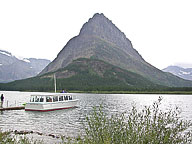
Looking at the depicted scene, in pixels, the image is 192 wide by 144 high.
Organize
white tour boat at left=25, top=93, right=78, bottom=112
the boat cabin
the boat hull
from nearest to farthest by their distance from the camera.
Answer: the boat hull → white tour boat at left=25, top=93, right=78, bottom=112 → the boat cabin

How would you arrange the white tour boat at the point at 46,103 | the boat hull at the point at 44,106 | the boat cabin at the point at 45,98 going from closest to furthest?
1. the boat hull at the point at 44,106
2. the white tour boat at the point at 46,103
3. the boat cabin at the point at 45,98

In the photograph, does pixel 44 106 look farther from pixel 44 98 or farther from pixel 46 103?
pixel 44 98

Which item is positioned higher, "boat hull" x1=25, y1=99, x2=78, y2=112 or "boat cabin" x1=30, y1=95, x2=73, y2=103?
"boat cabin" x1=30, y1=95, x2=73, y2=103

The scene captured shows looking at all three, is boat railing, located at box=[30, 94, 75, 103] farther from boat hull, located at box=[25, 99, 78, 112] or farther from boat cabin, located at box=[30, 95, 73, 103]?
boat hull, located at box=[25, 99, 78, 112]

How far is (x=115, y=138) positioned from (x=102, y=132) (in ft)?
2.36

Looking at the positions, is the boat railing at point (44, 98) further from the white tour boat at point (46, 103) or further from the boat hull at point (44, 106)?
the boat hull at point (44, 106)

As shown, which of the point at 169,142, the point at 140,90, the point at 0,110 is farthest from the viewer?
the point at 140,90

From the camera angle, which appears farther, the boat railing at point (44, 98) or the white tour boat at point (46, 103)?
the boat railing at point (44, 98)

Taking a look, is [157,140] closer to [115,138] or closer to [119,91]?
[115,138]

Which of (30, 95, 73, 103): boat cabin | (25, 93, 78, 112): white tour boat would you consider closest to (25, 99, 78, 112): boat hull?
(25, 93, 78, 112): white tour boat

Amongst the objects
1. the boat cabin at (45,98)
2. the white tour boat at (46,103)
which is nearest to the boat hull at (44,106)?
the white tour boat at (46,103)

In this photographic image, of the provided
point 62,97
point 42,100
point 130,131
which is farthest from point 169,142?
point 62,97

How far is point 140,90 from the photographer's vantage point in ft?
650

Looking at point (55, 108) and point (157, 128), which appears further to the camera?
point (55, 108)
